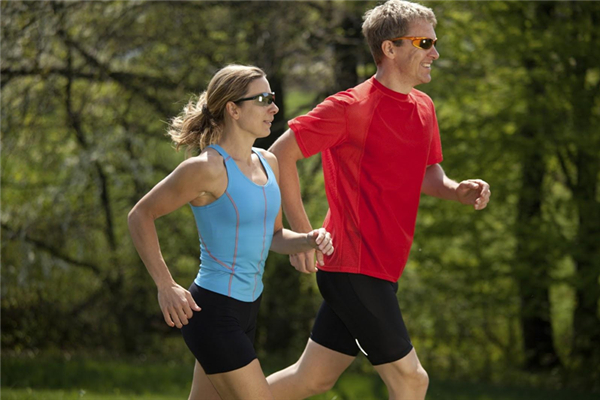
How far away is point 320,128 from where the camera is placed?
3.67 m

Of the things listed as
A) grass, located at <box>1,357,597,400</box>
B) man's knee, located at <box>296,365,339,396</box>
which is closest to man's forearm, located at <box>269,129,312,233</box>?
man's knee, located at <box>296,365,339,396</box>

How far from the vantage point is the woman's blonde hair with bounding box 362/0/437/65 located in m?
3.85

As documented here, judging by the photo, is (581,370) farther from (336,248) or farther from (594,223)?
(336,248)

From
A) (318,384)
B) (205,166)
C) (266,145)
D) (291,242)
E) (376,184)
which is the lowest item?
(266,145)

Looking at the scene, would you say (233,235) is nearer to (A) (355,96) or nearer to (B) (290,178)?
(B) (290,178)

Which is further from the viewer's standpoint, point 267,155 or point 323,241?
point 267,155

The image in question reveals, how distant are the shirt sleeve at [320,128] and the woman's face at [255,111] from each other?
0.65 feet

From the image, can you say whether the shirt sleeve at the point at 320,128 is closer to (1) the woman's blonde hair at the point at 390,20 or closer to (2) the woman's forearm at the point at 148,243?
(1) the woman's blonde hair at the point at 390,20

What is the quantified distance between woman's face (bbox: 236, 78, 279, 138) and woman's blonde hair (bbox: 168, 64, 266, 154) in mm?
35

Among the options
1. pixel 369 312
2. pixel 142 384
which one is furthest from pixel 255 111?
pixel 142 384

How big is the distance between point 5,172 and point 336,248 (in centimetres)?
709


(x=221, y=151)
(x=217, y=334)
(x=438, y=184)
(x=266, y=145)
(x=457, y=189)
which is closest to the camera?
(x=217, y=334)

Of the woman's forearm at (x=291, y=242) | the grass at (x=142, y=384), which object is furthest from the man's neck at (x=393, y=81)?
the grass at (x=142, y=384)

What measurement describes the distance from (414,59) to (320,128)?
0.58m
